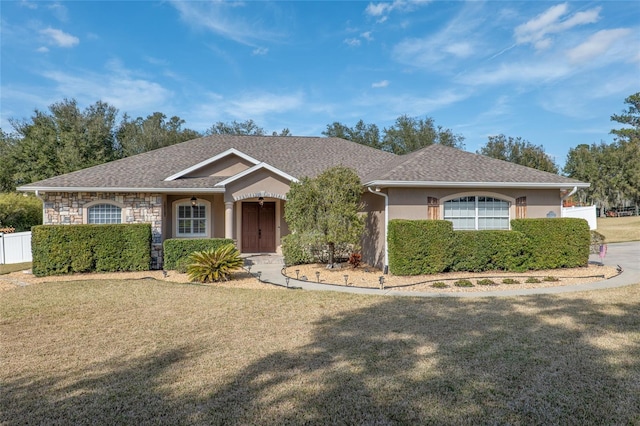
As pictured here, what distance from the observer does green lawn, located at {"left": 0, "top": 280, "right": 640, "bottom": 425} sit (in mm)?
3604

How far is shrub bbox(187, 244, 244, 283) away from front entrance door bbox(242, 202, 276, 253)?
4.85 m

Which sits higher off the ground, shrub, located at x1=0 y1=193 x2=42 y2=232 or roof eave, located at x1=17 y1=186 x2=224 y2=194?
roof eave, located at x1=17 y1=186 x2=224 y2=194

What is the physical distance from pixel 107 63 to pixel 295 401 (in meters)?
21.0

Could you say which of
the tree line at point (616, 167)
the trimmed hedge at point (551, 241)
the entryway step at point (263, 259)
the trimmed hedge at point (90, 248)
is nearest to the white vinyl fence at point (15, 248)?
the trimmed hedge at point (90, 248)

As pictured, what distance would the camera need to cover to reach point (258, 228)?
16516mm

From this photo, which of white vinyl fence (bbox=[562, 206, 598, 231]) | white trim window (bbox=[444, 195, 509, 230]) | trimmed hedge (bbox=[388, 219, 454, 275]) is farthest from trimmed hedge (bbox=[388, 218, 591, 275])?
white vinyl fence (bbox=[562, 206, 598, 231])

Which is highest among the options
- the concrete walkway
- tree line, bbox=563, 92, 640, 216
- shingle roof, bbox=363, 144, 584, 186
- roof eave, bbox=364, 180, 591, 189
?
tree line, bbox=563, 92, 640, 216

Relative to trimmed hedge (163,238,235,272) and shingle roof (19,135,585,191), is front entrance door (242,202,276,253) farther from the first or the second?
trimmed hedge (163,238,235,272)

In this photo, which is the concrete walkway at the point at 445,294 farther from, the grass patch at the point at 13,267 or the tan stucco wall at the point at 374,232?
the grass patch at the point at 13,267

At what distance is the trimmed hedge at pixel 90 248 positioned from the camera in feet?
39.7

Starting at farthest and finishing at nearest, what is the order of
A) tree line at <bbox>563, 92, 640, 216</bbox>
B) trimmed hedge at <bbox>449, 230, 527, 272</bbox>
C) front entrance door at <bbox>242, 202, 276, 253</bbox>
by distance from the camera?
1. tree line at <bbox>563, 92, 640, 216</bbox>
2. front entrance door at <bbox>242, 202, 276, 253</bbox>
3. trimmed hedge at <bbox>449, 230, 527, 272</bbox>

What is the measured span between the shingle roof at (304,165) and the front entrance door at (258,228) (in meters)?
1.95

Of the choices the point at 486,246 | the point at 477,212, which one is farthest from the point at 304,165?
the point at 486,246

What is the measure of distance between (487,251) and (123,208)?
535 inches
